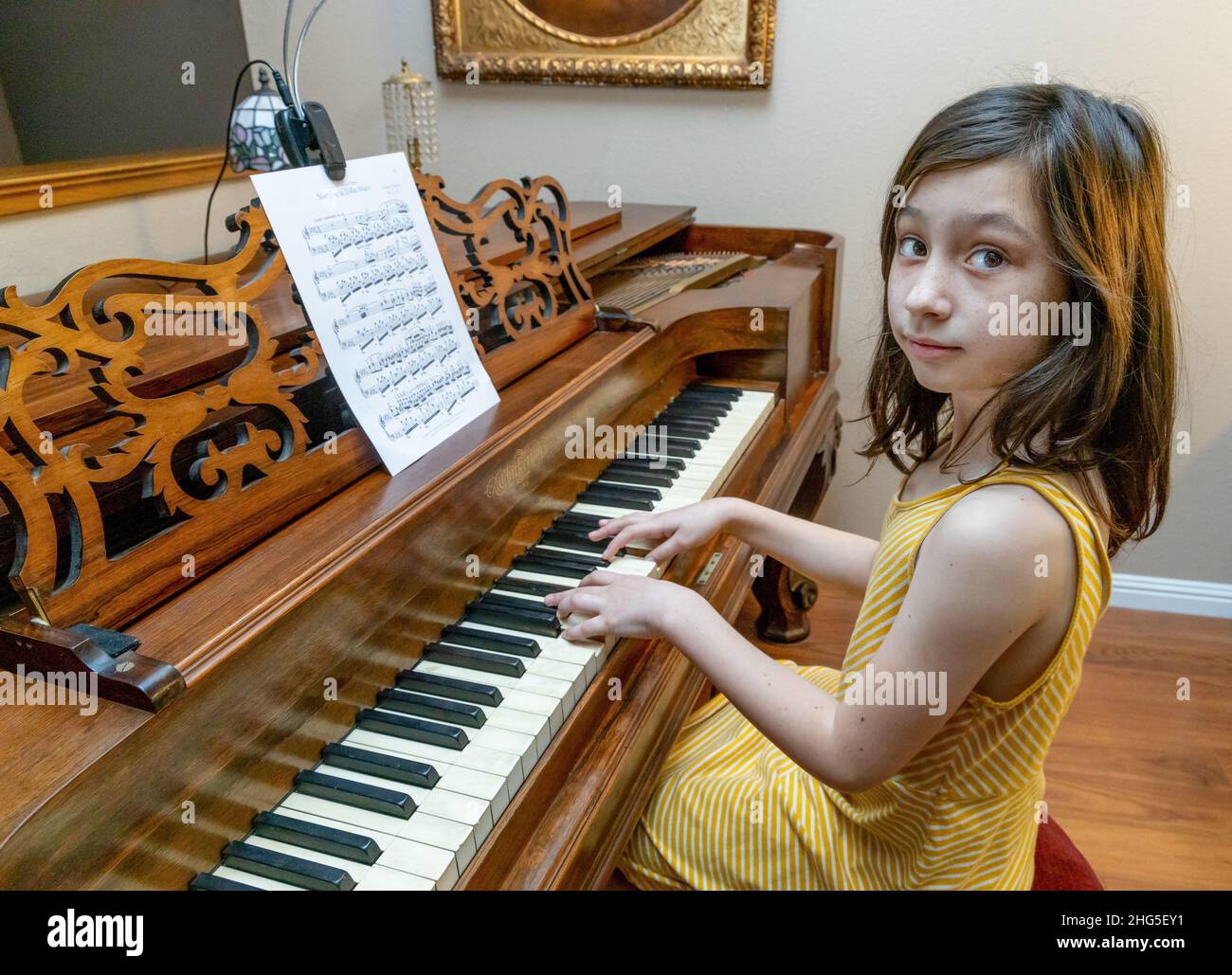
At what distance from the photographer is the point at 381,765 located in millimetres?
957

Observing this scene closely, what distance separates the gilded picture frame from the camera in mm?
2623

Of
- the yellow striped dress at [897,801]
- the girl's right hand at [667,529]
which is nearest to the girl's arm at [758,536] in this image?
the girl's right hand at [667,529]

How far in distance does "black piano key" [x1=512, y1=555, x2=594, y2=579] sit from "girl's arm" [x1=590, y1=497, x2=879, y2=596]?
2.0 inches

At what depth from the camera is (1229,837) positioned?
79.7 inches

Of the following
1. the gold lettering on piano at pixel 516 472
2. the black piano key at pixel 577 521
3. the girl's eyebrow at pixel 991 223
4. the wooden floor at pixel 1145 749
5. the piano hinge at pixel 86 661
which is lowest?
the wooden floor at pixel 1145 749

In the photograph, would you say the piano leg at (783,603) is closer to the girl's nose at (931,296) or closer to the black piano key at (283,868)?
the girl's nose at (931,296)

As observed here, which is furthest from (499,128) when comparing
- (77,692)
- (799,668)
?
(77,692)

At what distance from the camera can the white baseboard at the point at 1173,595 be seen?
115 inches

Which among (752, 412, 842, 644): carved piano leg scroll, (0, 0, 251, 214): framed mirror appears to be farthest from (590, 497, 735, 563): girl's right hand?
(0, 0, 251, 214): framed mirror

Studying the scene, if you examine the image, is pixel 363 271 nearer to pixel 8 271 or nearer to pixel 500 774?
pixel 500 774

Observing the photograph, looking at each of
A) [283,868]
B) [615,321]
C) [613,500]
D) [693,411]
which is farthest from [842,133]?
[283,868]

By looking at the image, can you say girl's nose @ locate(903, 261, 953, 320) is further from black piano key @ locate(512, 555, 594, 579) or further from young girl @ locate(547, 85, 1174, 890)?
black piano key @ locate(512, 555, 594, 579)

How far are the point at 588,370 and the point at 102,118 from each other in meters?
1.70

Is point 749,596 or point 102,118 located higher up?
point 102,118
